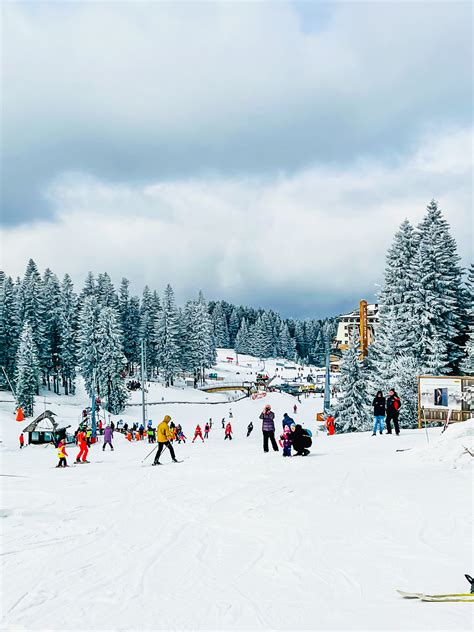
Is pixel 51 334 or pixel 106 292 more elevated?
pixel 106 292

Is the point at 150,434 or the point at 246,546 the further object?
the point at 150,434

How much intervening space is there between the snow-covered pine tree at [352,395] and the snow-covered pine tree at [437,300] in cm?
590

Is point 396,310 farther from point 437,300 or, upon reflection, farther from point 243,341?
point 243,341

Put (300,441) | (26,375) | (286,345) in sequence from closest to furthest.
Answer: (300,441)
(26,375)
(286,345)

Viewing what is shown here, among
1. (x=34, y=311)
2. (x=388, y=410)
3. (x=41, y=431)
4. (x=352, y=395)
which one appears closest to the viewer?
(x=388, y=410)

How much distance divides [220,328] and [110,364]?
115 metres

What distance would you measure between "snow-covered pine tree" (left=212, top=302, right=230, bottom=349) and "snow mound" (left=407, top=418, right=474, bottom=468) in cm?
14717

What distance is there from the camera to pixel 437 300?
110ft

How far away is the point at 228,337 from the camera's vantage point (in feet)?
646

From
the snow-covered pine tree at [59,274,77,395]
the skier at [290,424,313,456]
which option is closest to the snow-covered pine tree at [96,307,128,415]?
the snow-covered pine tree at [59,274,77,395]

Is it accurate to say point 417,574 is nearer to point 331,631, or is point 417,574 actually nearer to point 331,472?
point 331,631

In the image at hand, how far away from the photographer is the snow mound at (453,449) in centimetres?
1109

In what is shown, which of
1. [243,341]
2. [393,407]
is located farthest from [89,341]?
[243,341]

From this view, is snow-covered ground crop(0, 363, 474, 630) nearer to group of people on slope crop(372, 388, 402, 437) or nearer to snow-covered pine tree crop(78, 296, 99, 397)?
group of people on slope crop(372, 388, 402, 437)
